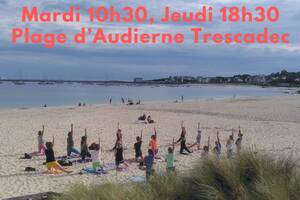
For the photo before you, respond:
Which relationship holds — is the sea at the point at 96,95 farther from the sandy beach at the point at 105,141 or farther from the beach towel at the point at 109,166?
the beach towel at the point at 109,166

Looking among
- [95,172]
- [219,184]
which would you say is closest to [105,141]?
[95,172]

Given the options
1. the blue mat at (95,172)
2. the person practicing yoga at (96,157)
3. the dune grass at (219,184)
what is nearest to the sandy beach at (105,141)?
the blue mat at (95,172)

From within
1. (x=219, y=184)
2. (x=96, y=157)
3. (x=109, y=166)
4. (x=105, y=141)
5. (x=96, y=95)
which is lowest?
(x=96, y=95)

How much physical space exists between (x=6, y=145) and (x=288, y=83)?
166729 mm

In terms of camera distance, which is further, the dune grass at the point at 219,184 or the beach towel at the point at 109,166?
the beach towel at the point at 109,166

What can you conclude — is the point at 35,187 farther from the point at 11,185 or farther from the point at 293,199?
the point at 293,199

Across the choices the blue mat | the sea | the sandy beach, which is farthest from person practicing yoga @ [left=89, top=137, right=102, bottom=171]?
the sea

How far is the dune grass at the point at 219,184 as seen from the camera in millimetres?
5340

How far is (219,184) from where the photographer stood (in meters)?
5.75

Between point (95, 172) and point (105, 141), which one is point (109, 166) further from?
point (105, 141)

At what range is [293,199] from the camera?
514 centimetres

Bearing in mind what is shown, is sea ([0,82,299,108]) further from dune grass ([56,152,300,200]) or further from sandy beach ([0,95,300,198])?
dune grass ([56,152,300,200])

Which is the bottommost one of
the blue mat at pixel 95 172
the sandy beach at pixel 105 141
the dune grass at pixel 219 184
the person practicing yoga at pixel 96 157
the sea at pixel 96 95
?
the sea at pixel 96 95

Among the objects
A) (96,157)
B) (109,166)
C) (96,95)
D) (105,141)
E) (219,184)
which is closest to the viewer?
(219,184)
